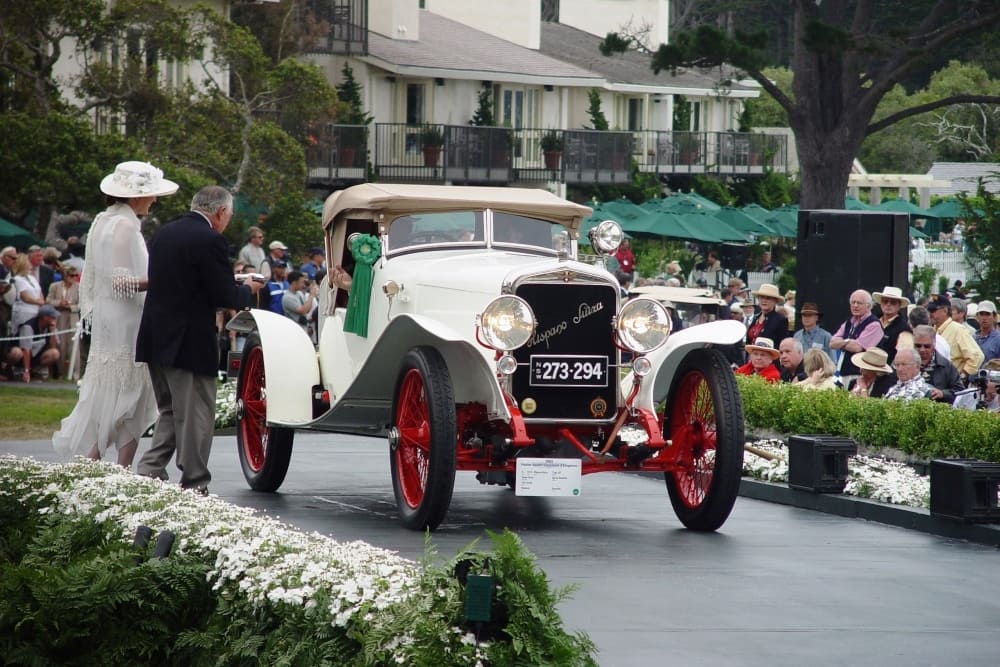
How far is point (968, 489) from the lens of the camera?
1052cm

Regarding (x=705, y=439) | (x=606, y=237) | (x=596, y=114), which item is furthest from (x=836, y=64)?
(x=596, y=114)

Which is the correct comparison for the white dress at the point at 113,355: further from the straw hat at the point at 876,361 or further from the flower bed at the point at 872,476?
the straw hat at the point at 876,361

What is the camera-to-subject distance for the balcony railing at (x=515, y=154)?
4994 centimetres

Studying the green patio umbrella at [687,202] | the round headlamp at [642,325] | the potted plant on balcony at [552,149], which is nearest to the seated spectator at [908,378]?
the round headlamp at [642,325]

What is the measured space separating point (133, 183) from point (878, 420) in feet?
19.2

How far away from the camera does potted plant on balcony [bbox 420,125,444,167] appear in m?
52.3

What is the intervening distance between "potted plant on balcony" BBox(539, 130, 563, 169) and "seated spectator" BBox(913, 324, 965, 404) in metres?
40.7

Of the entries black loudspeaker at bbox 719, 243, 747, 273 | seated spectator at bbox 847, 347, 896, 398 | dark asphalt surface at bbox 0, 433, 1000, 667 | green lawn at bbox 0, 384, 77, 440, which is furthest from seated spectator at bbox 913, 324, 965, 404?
black loudspeaker at bbox 719, 243, 747, 273

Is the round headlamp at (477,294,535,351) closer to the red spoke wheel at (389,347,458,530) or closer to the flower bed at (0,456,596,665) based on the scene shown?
the red spoke wheel at (389,347,458,530)

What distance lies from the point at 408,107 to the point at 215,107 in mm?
21790

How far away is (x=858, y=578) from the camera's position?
29.3ft

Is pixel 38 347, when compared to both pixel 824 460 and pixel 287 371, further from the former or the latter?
pixel 824 460

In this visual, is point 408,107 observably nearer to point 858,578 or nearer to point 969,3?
point 969,3

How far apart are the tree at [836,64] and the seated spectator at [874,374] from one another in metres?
15.9
